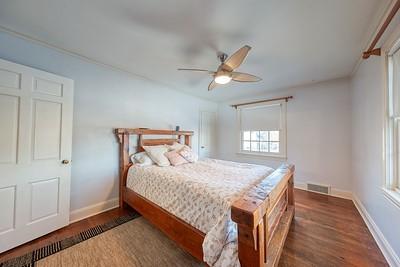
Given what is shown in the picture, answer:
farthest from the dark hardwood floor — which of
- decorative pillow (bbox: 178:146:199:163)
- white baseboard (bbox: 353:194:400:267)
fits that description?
decorative pillow (bbox: 178:146:199:163)

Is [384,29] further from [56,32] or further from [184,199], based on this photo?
[56,32]

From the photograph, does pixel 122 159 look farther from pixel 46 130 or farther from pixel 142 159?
pixel 46 130

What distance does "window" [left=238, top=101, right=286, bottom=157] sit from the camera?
3.88 m

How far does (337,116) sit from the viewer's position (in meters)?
3.18

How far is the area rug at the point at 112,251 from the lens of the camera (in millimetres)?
1520

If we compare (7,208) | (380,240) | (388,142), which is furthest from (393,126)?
(7,208)

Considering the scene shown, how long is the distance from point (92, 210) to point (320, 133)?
454 cm

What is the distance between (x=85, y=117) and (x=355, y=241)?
12.8 feet

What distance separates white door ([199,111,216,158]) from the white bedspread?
2348 millimetres

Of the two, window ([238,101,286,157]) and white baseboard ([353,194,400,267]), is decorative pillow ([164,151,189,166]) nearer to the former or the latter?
window ([238,101,286,157])

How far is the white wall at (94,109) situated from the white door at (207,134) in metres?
1.83

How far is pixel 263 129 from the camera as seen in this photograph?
13.7 feet

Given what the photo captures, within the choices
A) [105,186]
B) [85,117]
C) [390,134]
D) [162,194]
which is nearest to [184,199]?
[162,194]

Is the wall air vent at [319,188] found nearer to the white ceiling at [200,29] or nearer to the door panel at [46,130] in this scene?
the white ceiling at [200,29]
